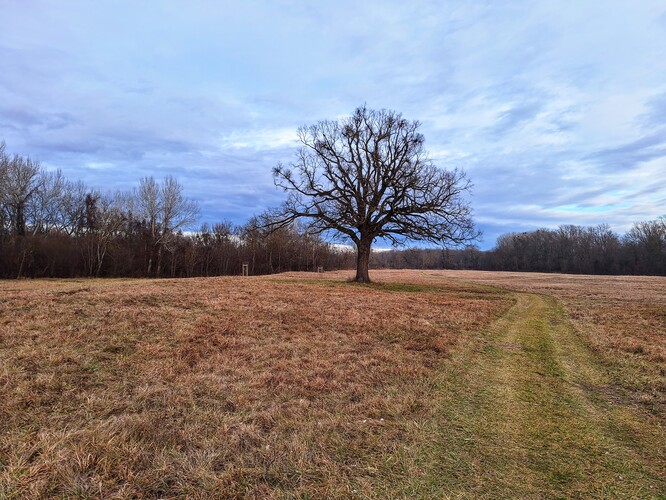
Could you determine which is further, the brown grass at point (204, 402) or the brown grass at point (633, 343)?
the brown grass at point (633, 343)

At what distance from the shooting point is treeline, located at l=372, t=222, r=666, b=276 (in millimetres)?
84625

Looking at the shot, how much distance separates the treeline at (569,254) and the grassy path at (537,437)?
59011mm

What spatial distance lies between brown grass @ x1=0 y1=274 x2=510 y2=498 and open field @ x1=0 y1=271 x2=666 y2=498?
3 cm

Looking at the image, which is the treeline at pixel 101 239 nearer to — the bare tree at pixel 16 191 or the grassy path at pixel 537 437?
the bare tree at pixel 16 191

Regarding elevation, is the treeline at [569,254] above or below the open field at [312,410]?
above

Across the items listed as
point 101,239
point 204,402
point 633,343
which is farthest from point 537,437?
point 101,239

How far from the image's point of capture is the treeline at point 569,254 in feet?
278

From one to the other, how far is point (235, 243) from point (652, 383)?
65.9 metres

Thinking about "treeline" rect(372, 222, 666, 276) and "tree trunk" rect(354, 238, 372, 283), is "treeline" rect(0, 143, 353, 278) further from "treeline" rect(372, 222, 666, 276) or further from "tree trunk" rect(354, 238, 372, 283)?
"treeline" rect(372, 222, 666, 276)

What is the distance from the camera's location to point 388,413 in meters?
4.73

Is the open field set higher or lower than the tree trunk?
lower

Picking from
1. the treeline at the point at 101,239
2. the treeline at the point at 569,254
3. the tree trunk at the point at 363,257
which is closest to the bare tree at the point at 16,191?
the treeline at the point at 101,239

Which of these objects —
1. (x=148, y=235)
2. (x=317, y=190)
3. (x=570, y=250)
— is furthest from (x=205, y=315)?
(x=570, y=250)

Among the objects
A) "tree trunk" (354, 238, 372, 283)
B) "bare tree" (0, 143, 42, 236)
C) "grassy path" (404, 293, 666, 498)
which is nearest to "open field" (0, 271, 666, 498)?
"grassy path" (404, 293, 666, 498)
